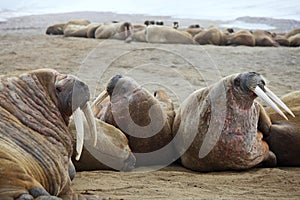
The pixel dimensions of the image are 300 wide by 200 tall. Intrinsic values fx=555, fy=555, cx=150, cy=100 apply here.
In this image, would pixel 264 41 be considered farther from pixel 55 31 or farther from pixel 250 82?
pixel 250 82

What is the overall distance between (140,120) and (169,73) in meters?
4.52

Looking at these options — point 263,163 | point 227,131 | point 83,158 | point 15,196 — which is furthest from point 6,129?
point 263,163

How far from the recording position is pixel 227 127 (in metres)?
3.87

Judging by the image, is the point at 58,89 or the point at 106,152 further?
the point at 106,152

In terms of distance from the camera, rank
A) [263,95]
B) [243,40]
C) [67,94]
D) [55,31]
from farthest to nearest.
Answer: [55,31], [243,40], [263,95], [67,94]

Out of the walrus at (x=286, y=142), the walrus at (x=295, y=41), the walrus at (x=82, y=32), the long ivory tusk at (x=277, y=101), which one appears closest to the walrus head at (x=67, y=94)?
the long ivory tusk at (x=277, y=101)

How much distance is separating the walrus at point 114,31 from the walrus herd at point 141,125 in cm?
932

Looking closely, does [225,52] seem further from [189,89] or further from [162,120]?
[162,120]

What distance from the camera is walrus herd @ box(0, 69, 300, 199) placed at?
279 cm

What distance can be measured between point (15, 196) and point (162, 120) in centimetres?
213

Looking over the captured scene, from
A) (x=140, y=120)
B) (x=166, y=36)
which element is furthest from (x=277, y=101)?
(x=166, y=36)

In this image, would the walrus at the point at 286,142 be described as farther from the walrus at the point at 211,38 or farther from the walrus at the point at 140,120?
the walrus at the point at 211,38

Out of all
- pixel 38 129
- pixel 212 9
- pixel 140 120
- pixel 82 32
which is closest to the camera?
pixel 38 129

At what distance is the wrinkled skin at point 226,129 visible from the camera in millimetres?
3863
